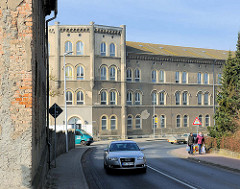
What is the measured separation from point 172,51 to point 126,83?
13.0 m

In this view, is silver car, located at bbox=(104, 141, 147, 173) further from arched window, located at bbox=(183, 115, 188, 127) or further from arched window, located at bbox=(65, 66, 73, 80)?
arched window, located at bbox=(183, 115, 188, 127)

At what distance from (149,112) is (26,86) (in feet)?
172

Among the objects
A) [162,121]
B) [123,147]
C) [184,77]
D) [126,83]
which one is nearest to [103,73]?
[126,83]

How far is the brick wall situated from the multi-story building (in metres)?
42.1

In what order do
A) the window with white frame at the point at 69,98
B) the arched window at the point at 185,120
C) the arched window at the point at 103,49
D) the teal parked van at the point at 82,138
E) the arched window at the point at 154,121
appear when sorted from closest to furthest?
1. the teal parked van at the point at 82,138
2. the window with white frame at the point at 69,98
3. the arched window at the point at 103,49
4. the arched window at the point at 154,121
5. the arched window at the point at 185,120

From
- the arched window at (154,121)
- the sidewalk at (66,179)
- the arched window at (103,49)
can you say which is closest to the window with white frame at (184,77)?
the arched window at (154,121)

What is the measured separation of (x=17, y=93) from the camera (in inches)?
316

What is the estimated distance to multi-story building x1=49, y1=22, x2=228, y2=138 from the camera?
179 feet

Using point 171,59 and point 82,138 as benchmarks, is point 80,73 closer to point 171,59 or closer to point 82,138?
point 82,138

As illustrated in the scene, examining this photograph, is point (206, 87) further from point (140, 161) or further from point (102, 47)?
point (140, 161)

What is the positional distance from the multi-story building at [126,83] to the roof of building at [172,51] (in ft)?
0.76

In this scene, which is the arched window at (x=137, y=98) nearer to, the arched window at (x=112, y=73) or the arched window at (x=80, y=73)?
the arched window at (x=112, y=73)

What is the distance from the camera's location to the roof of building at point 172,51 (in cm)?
6128

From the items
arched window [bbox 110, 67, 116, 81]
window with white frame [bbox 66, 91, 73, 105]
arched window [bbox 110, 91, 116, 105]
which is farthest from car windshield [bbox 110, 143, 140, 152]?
arched window [bbox 110, 67, 116, 81]
